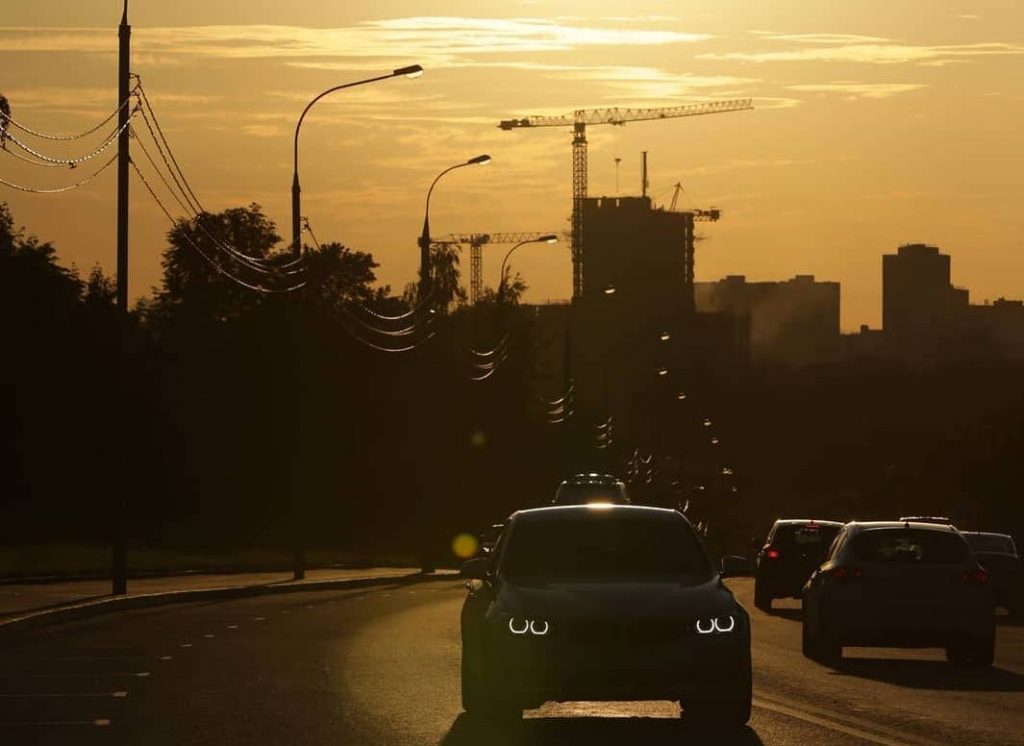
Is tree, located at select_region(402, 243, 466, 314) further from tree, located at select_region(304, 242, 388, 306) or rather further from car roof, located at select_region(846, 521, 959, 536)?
car roof, located at select_region(846, 521, 959, 536)

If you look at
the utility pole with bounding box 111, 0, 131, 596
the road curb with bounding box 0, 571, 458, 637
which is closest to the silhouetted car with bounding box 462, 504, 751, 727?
the road curb with bounding box 0, 571, 458, 637

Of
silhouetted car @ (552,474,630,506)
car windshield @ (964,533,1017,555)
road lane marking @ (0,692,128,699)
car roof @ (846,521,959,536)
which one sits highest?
Result: car roof @ (846,521,959,536)

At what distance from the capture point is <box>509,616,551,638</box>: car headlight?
15875mm

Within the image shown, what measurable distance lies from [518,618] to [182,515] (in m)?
81.4

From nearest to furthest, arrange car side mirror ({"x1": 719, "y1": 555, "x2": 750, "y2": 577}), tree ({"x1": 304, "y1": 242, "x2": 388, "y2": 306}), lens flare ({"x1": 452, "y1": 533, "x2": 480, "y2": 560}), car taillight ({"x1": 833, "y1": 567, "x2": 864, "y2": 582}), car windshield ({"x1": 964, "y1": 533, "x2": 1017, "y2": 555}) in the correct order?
car side mirror ({"x1": 719, "y1": 555, "x2": 750, "y2": 577}), car taillight ({"x1": 833, "y1": 567, "x2": 864, "y2": 582}), car windshield ({"x1": 964, "y1": 533, "x2": 1017, "y2": 555}), lens flare ({"x1": 452, "y1": 533, "x2": 480, "y2": 560}), tree ({"x1": 304, "y1": 242, "x2": 388, "y2": 306})

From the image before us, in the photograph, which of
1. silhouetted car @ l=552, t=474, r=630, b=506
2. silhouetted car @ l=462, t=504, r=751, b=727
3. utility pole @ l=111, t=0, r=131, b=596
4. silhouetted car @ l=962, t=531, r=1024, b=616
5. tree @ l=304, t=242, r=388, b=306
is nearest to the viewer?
silhouetted car @ l=462, t=504, r=751, b=727

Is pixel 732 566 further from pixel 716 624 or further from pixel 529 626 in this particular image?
pixel 529 626

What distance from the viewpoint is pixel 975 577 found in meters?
24.3

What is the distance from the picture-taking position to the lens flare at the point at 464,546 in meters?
70.9

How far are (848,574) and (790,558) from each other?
15.1 m

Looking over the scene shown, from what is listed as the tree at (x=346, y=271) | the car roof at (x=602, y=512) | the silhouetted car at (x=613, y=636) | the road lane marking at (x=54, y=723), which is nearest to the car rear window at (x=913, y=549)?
the car roof at (x=602, y=512)

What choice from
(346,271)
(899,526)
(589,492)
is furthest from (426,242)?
(346,271)

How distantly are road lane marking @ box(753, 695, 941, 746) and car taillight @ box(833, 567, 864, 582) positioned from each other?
5662 millimetres

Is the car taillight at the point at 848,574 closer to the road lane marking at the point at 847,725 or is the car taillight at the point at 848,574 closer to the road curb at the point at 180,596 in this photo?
the road lane marking at the point at 847,725
